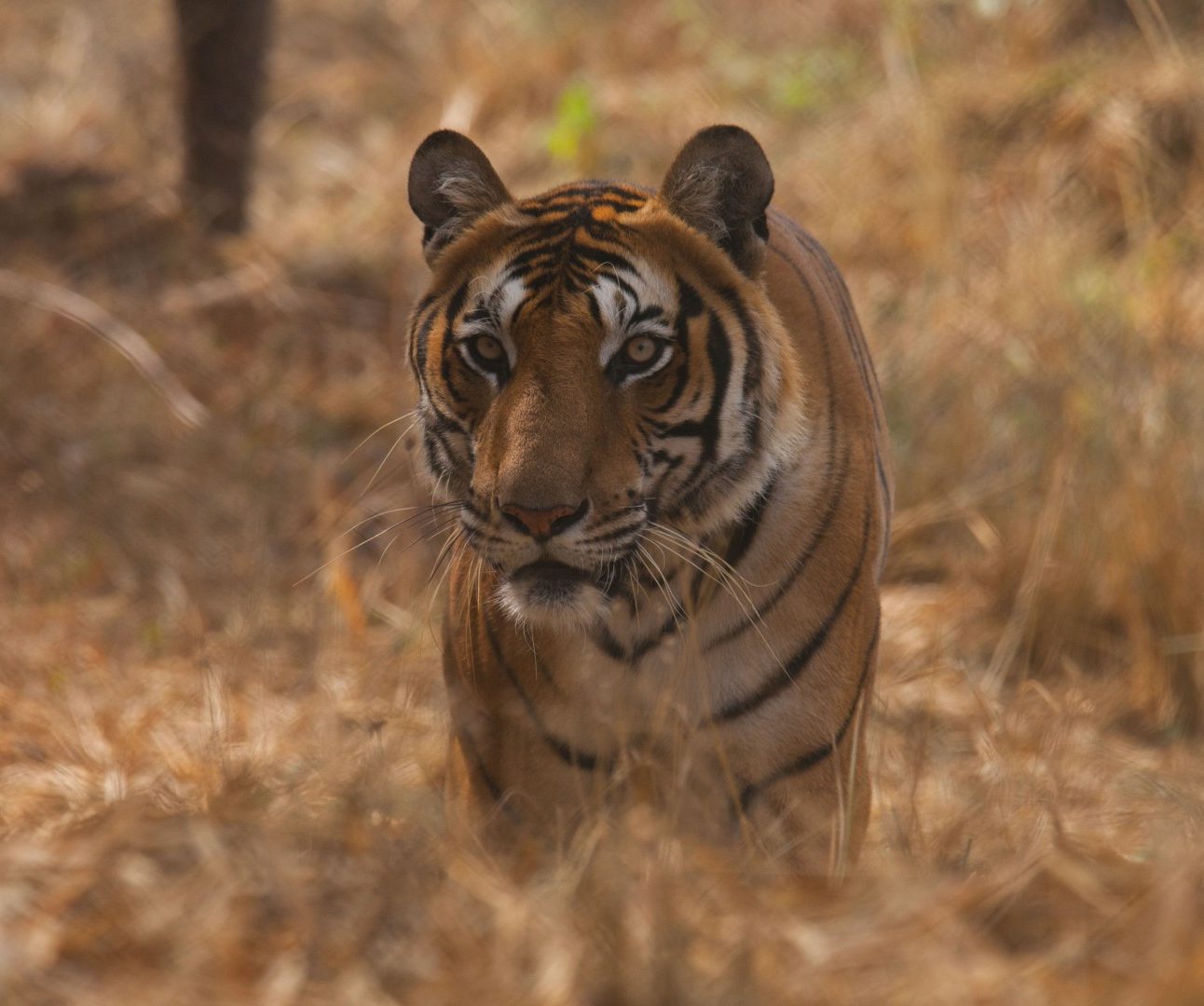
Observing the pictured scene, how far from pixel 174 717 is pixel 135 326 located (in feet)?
8.46

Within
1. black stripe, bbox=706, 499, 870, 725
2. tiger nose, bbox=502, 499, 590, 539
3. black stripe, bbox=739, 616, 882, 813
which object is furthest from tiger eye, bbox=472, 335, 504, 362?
black stripe, bbox=739, 616, 882, 813

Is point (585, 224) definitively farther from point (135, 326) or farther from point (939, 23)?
point (939, 23)

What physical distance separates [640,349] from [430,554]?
287cm

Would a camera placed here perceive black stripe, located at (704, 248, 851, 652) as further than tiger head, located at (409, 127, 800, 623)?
Yes

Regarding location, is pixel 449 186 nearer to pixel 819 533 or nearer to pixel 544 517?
pixel 544 517

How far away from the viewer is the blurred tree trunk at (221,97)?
679 centimetres

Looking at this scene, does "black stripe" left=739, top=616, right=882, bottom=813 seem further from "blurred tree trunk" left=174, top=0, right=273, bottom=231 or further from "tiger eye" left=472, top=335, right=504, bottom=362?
"blurred tree trunk" left=174, top=0, right=273, bottom=231

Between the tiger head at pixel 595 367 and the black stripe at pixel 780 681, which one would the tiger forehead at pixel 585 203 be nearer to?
the tiger head at pixel 595 367

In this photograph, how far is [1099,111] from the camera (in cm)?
760

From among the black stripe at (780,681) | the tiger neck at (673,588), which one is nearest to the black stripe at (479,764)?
the tiger neck at (673,588)

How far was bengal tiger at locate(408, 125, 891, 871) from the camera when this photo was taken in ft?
8.74

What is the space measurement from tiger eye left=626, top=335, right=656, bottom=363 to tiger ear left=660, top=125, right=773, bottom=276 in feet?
0.95

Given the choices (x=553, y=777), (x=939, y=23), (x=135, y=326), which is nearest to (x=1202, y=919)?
(x=553, y=777)

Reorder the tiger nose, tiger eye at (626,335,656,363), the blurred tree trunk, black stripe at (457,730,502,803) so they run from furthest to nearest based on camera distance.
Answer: the blurred tree trunk < black stripe at (457,730,502,803) < tiger eye at (626,335,656,363) < the tiger nose
